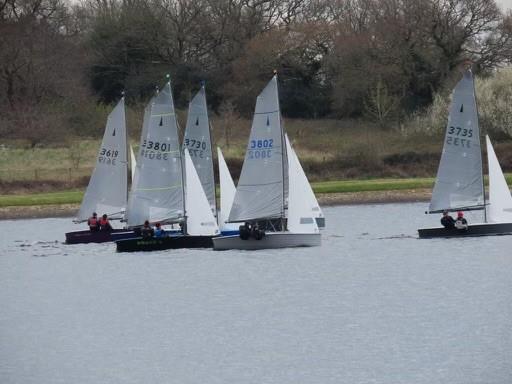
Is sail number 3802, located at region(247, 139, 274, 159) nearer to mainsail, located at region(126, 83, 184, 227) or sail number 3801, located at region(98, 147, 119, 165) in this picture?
mainsail, located at region(126, 83, 184, 227)

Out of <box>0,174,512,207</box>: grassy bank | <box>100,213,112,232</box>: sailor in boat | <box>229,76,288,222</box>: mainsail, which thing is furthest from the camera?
<box>0,174,512,207</box>: grassy bank

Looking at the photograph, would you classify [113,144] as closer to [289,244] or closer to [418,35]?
[289,244]

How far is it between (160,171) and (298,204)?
6.06 metres

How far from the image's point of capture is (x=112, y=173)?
67125 millimetres

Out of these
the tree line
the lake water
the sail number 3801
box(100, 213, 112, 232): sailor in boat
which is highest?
the tree line

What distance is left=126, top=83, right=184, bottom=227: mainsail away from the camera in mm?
59219

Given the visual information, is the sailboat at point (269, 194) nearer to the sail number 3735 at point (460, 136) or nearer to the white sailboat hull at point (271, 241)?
the white sailboat hull at point (271, 241)

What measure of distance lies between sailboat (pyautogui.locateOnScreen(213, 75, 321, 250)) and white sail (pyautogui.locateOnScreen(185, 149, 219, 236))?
2229 millimetres

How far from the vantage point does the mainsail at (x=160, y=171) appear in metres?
59.2

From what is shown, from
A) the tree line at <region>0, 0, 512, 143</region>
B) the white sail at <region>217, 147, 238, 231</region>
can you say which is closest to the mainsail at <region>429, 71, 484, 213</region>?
the white sail at <region>217, 147, 238, 231</region>

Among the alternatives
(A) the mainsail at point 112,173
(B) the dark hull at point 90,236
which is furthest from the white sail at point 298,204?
(A) the mainsail at point 112,173

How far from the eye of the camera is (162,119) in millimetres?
59156

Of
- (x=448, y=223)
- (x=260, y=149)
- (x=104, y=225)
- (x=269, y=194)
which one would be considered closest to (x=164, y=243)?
(x=269, y=194)

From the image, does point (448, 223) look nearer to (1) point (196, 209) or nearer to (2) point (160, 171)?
(1) point (196, 209)
